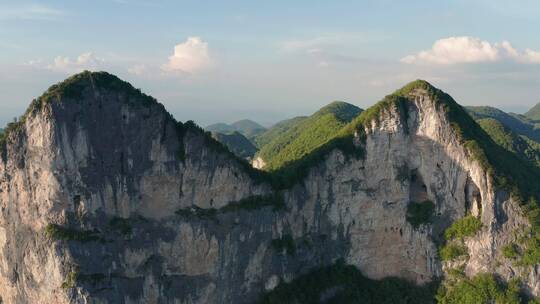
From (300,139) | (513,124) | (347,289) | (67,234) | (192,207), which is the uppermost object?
(513,124)

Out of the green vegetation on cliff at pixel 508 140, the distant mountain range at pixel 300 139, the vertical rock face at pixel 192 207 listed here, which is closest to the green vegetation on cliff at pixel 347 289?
the vertical rock face at pixel 192 207

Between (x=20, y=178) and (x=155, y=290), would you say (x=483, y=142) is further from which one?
(x=20, y=178)

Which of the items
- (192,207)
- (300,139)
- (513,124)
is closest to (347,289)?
(192,207)

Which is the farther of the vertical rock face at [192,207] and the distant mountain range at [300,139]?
the distant mountain range at [300,139]

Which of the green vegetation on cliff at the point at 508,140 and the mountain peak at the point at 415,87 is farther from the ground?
the mountain peak at the point at 415,87

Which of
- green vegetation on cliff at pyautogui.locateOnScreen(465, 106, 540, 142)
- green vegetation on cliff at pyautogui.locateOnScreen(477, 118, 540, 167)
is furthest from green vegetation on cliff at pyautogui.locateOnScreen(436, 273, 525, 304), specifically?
green vegetation on cliff at pyautogui.locateOnScreen(465, 106, 540, 142)

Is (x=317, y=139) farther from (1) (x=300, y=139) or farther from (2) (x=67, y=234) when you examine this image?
(2) (x=67, y=234)

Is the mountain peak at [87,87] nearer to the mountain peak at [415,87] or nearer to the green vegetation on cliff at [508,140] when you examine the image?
the mountain peak at [415,87]

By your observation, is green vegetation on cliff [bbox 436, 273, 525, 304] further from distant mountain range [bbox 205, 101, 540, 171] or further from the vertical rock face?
distant mountain range [bbox 205, 101, 540, 171]
